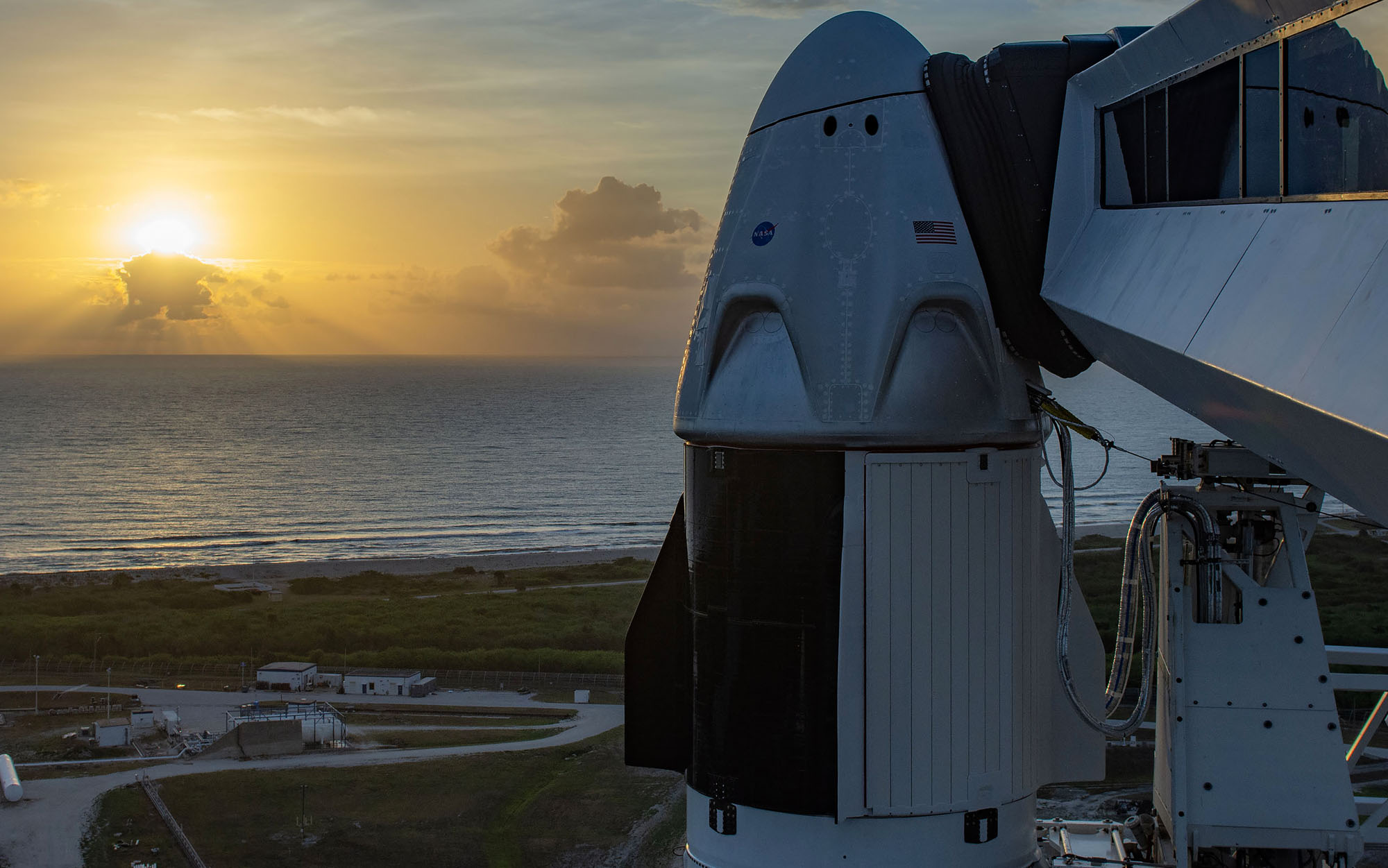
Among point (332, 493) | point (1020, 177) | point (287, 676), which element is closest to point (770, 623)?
point (1020, 177)

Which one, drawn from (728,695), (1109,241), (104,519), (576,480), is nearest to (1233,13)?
(1109,241)

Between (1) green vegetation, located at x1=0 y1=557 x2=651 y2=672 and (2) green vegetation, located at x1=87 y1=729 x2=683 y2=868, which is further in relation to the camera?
(1) green vegetation, located at x1=0 y1=557 x2=651 y2=672

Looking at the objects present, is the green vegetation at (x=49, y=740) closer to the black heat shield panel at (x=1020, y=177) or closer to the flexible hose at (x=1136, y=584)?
the flexible hose at (x=1136, y=584)

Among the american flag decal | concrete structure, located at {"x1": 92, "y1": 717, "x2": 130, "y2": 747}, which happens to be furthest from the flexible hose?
concrete structure, located at {"x1": 92, "y1": 717, "x2": 130, "y2": 747}

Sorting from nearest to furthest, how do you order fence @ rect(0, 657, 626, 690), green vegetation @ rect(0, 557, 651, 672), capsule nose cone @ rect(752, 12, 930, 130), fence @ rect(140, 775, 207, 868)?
capsule nose cone @ rect(752, 12, 930, 130) → fence @ rect(140, 775, 207, 868) → fence @ rect(0, 657, 626, 690) → green vegetation @ rect(0, 557, 651, 672)

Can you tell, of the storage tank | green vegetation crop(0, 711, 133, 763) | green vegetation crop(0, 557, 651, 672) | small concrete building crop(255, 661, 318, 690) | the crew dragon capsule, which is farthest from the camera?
green vegetation crop(0, 557, 651, 672)

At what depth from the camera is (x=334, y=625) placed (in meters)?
60.2

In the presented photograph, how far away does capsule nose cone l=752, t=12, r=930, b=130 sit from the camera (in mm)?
11547

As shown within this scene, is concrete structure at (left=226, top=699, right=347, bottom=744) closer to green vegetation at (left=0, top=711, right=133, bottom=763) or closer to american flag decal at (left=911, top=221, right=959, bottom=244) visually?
green vegetation at (left=0, top=711, right=133, bottom=763)

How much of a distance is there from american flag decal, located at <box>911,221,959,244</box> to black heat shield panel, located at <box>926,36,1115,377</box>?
0.23 metres

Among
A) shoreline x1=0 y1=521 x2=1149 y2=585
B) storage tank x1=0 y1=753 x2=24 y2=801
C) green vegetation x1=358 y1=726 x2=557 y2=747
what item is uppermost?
storage tank x1=0 y1=753 x2=24 y2=801

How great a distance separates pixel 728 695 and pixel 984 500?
9.89ft

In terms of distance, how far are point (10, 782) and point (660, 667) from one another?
29699mm

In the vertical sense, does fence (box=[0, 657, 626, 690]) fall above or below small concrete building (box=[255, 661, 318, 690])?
below
